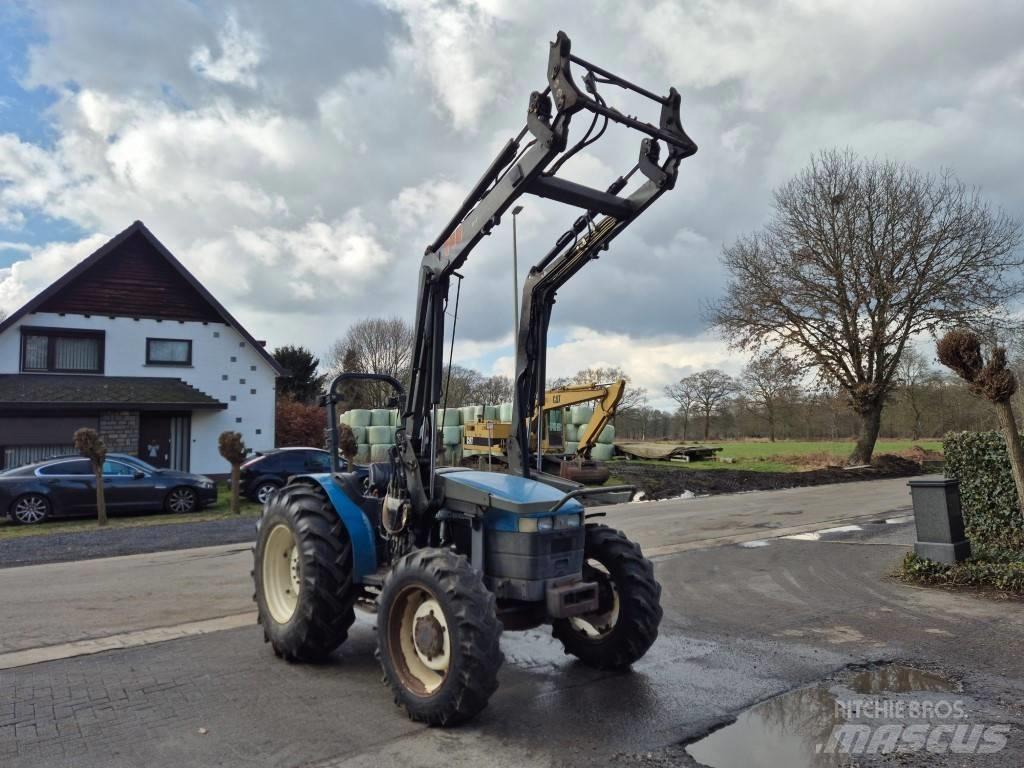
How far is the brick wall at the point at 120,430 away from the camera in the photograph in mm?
22562

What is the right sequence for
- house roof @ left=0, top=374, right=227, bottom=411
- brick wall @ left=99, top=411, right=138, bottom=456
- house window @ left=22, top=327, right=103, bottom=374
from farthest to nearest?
house window @ left=22, top=327, right=103, bottom=374 < brick wall @ left=99, top=411, right=138, bottom=456 < house roof @ left=0, top=374, right=227, bottom=411

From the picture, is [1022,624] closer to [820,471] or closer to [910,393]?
[820,471]

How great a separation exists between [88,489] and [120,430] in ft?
25.5

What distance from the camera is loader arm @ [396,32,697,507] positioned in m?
4.50

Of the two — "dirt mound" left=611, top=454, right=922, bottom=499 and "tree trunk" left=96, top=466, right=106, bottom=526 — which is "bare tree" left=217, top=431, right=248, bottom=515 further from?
"dirt mound" left=611, top=454, right=922, bottom=499

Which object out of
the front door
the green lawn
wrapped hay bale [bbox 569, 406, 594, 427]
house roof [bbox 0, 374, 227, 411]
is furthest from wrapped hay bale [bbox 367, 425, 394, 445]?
the green lawn

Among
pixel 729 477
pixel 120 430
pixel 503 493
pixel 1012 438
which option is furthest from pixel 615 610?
pixel 120 430

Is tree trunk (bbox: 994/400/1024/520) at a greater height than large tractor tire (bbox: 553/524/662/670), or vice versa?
tree trunk (bbox: 994/400/1024/520)

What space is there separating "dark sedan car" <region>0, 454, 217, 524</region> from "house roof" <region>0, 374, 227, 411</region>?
21.3 ft

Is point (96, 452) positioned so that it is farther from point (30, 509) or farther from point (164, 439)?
point (164, 439)

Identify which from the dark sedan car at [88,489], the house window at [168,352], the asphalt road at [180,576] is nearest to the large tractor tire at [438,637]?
the asphalt road at [180,576]

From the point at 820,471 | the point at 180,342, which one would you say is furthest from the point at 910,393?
the point at 180,342

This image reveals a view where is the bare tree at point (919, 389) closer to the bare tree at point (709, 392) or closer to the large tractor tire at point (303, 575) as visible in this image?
the bare tree at point (709, 392)

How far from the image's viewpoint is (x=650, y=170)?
16.6 ft
